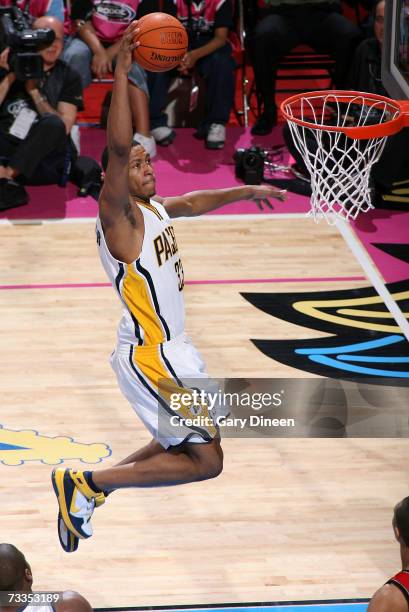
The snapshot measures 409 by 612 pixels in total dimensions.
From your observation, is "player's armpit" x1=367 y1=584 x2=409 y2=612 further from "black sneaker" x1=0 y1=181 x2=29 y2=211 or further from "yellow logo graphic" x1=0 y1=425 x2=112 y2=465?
"black sneaker" x1=0 y1=181 x2=29 y2=211

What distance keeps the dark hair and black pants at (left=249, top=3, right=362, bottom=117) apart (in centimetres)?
762

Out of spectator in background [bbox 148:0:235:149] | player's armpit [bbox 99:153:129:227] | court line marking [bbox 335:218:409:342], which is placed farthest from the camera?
spectator in background [bbox 148:0:235:149]

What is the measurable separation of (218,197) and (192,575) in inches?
81.2

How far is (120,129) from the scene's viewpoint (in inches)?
179

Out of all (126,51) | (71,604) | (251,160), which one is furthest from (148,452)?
(251,160)

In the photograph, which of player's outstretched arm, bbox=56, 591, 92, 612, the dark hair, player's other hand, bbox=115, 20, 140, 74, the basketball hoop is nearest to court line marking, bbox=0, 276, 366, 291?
the basketball hoop

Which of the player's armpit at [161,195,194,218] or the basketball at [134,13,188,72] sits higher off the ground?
the basketball at [134,13,188,72]

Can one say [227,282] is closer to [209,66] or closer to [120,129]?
[209,66]

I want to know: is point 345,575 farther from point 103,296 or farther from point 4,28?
point 4,28

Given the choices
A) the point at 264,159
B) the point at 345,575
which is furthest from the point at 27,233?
the point at 345,575

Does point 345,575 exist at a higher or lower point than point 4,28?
lower

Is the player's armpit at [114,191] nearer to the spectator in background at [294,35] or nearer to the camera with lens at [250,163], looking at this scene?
the camera with lens at [250,163]

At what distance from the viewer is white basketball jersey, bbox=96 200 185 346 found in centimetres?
502

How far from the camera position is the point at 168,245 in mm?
5113
